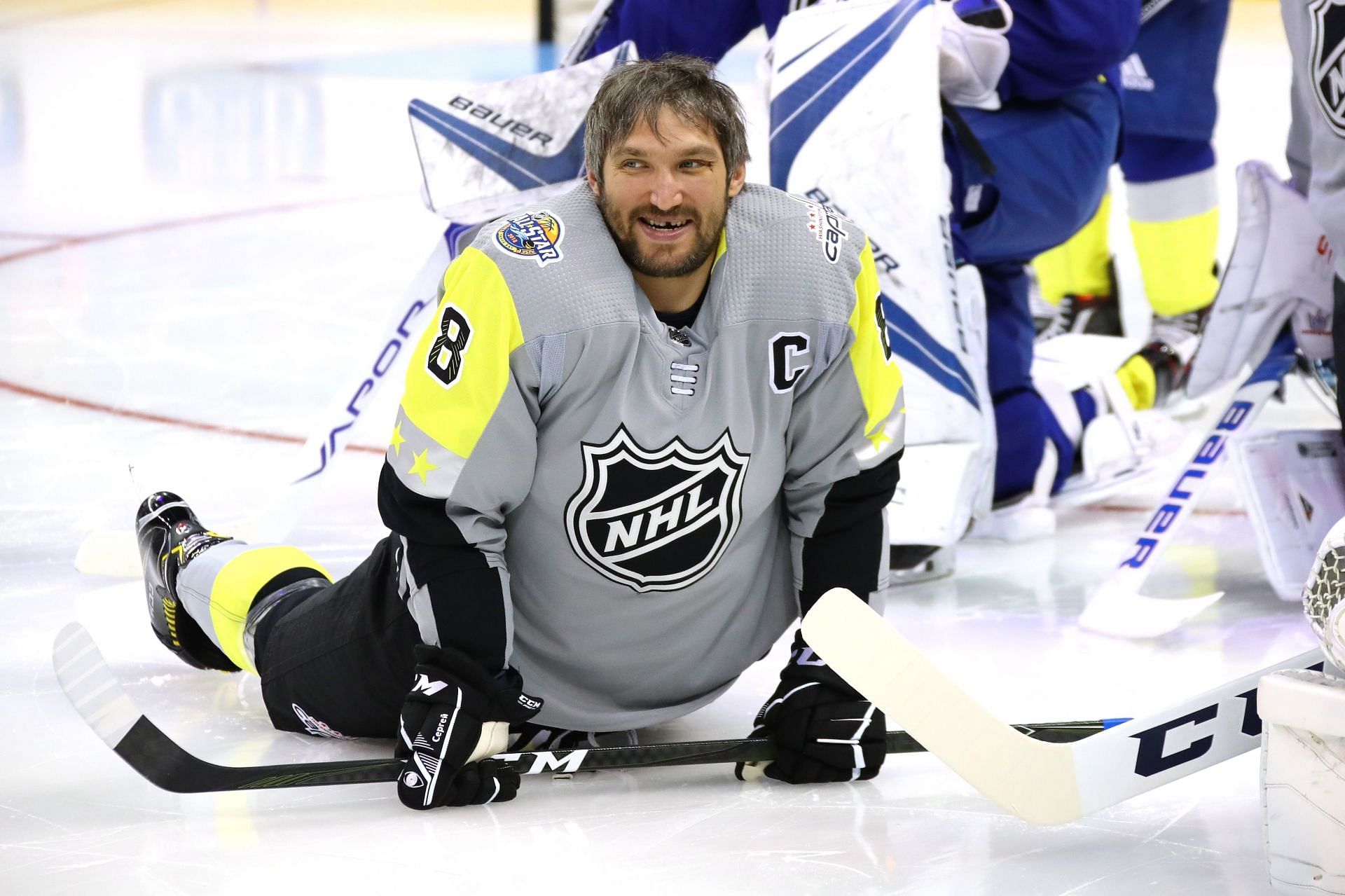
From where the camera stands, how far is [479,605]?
5.36 ft

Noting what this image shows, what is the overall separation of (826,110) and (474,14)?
11.0 m

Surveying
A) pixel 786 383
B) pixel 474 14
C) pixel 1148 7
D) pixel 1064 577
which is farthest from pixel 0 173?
pixel 474 14

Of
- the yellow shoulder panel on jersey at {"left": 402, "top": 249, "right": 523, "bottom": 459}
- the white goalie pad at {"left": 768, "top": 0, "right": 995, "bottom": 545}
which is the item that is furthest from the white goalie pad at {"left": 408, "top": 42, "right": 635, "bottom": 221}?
the yellow shoulder panel on jersey at {"left": 402, "top": 249, "right": 523, "bottom": 459}

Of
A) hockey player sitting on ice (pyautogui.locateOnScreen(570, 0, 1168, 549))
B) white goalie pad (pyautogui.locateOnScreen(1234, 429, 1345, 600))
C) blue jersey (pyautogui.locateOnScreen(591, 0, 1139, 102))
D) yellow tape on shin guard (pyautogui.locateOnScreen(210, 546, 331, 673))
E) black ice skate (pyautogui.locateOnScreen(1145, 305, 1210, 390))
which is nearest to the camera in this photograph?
yellow tape on shin guard (pyautogui.locateOnScreen(210, 546, 331, 673))

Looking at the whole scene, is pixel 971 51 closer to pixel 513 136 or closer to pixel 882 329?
pixel 513 136

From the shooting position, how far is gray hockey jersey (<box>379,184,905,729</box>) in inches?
62.7

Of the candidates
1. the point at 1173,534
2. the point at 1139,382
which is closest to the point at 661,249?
the point at 1173,534

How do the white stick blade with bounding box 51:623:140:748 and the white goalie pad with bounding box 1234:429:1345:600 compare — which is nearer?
the white stick blade with bounding box 51:623:140:748

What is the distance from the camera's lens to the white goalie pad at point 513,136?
2420mm

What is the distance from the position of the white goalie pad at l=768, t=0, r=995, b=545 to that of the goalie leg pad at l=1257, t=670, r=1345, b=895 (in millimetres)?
1050

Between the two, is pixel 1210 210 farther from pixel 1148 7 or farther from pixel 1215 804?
pixel 1215 804


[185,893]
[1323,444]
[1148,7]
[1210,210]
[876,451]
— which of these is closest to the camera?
[185,893]

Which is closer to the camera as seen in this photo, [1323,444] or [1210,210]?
[1323,444]

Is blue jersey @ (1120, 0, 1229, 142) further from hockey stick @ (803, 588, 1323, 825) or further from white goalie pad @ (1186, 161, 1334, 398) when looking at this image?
hockey stick @ (803, 588, 1323, 825)
